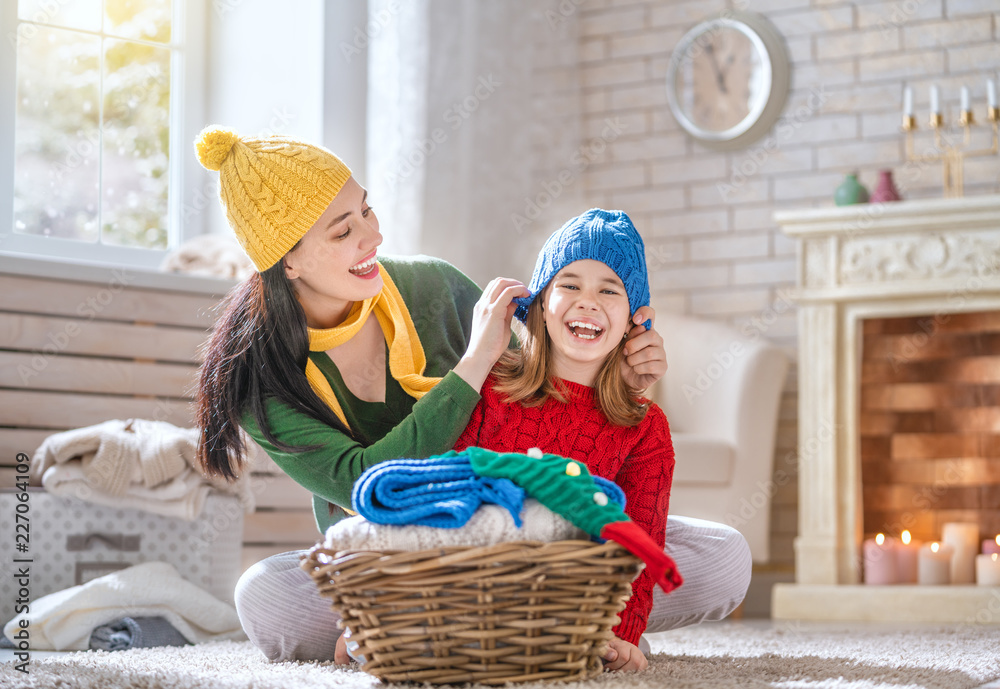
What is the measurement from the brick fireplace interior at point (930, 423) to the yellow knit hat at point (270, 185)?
2.28 metres

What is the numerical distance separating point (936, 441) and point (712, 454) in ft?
2.41

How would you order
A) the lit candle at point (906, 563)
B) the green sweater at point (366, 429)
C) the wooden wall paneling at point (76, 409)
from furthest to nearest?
the lit candle at point (906, 563) < the wooden wall paneling at point (76, 409) < the green sweater at point (366, 429)

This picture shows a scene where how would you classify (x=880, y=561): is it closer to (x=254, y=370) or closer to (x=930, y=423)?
(x=930, y=423)

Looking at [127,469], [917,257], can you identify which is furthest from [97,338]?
[917,257]

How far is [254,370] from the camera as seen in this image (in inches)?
60.7

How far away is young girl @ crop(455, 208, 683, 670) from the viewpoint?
151cm

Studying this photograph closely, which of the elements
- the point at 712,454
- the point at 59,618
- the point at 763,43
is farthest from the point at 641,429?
the point at 763,43

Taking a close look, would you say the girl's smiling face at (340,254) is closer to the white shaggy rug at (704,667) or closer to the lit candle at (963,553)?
the white shaggy rug at (704,667)

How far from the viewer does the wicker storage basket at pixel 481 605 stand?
1.14 meters

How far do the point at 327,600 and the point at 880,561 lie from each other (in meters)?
2.05

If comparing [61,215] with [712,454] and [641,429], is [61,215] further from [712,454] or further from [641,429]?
[641,429]

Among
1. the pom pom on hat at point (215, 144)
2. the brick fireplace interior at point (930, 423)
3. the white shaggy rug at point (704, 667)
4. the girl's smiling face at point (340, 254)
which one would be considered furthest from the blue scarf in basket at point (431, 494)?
the brick fireplace interior at point (930, 423)

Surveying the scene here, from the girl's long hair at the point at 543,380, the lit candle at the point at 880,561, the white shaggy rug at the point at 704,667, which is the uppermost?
the girl's long hair at the point at 543,380

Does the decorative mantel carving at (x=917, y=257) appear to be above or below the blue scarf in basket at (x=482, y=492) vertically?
above
